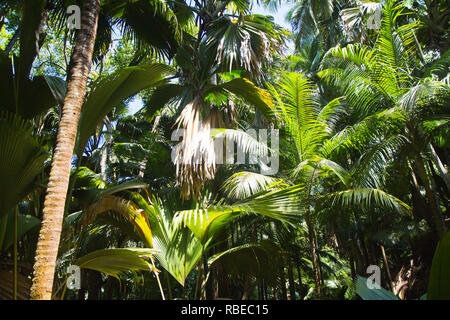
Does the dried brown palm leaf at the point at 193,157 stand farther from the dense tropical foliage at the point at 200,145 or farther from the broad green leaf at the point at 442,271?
the broad green leaf at the point at 442,271

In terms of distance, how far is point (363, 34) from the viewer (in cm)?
1019

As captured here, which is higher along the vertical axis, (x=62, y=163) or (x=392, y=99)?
(x=392, y=99)

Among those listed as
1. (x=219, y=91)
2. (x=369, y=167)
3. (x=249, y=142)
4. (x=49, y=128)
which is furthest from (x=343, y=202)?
(x=49, y=128)

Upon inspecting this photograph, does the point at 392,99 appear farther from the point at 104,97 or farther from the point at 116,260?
the point at 116,260

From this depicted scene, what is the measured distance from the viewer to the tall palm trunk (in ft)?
8.83

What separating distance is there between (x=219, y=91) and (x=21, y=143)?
3.95 metres

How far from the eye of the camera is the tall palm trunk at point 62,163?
2.69m

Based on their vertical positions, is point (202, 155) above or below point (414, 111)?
below

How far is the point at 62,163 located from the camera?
3119 mm

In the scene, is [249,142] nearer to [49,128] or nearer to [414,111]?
[414,111]

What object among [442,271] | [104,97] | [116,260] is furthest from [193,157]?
[442,271]
